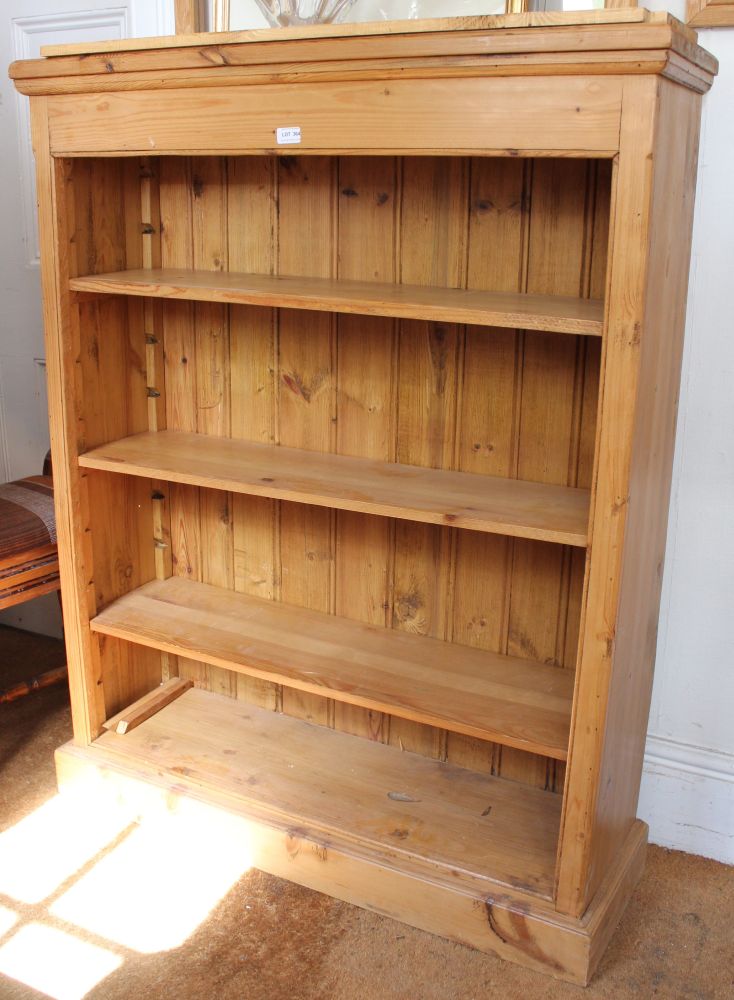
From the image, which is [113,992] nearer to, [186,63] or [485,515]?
[485,515]

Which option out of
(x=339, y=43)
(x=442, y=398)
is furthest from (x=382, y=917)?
(x=339, y=43)

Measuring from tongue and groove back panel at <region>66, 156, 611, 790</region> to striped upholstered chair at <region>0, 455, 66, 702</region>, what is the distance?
13 cm

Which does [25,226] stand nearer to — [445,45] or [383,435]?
[383,435]

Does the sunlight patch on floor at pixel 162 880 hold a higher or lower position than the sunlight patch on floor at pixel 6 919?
higher

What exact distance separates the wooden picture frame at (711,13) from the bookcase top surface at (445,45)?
0.16m

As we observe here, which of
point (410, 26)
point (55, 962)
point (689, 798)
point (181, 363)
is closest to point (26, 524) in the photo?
point (181, 363)

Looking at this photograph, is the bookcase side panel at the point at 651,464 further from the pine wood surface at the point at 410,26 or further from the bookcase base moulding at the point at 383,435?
the pine wood surface at the point at 410,26

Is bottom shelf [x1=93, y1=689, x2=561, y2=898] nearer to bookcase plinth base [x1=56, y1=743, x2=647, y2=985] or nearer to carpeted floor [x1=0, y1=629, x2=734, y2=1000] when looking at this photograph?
bookcase plinth base [x1=56, y1=743, x2=647, y2=985]

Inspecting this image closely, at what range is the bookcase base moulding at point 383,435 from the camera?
1545mm

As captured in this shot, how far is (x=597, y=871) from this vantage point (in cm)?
184

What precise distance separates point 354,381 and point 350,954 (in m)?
1.08

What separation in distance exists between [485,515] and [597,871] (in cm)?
68

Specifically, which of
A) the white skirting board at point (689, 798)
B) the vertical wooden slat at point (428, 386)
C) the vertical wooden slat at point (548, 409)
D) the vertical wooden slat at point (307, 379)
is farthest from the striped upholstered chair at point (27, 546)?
the white skirting board at point (689, 798)

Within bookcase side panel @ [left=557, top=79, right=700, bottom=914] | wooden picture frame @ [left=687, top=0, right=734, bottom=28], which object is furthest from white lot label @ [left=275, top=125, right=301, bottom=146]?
wooden picture frame @ [left=687, top=0, right=734, bottom=28]
